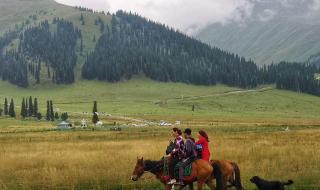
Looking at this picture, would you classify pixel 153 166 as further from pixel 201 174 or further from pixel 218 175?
pixel 218 175

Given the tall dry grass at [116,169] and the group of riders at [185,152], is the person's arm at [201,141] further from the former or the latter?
the tall dry grass at [116,169]

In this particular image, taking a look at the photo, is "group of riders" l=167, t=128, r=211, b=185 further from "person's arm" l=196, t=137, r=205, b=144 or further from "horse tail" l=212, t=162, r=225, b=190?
"horse tail" l=212, t=162, r=225, b=190

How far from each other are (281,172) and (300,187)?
3648 mm

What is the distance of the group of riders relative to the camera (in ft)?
79.9

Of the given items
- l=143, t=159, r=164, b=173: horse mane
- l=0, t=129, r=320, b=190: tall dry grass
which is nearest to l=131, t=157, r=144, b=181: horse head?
l=143, t=159, r=164, b=173: horse mane

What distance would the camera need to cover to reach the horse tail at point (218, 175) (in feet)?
78.4

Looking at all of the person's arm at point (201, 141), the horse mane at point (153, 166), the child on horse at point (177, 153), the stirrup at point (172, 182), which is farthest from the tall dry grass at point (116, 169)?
the person's arm at point (201, 141)

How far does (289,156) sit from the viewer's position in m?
36.1

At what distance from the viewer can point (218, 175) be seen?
24.1 m

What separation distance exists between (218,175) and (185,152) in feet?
6.29

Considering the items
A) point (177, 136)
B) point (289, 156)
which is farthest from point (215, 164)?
point (289, 156)

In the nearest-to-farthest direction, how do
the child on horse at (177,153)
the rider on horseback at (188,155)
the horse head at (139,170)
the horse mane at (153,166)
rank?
the rider on horseback at (188,155), the child on horse at (177,153), the horse head at (139,170), the horse mane at (153,166)

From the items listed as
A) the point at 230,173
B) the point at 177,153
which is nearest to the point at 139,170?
the point at 177,153

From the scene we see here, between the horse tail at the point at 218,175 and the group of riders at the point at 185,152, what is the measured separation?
578 mm
